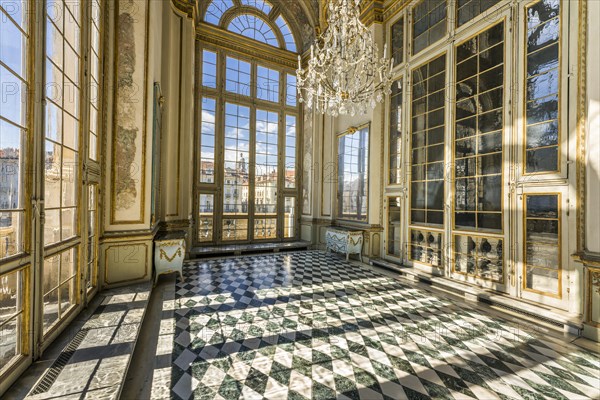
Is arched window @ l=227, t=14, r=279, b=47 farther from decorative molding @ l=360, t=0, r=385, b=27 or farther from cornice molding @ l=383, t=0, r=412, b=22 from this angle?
cornice molding @ l=383, t=0, r=412, b=22

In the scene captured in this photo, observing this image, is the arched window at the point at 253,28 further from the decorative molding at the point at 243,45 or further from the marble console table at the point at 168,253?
the marble console table at the point at 168,253

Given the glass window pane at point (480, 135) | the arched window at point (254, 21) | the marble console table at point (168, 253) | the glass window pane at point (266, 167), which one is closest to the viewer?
the glass window pane at point (480, 135)

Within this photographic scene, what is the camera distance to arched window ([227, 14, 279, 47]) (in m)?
7.32

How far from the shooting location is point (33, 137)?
73.7 inches

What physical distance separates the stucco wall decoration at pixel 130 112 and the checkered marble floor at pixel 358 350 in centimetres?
156

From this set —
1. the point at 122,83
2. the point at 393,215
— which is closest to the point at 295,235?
the point at 393,215

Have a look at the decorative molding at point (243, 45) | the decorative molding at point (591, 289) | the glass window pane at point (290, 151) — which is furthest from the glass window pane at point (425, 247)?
the decorative molding at point (243, 45)

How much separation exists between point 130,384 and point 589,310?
4.69m

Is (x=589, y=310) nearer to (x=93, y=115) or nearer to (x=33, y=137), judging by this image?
(x=33, y=137)

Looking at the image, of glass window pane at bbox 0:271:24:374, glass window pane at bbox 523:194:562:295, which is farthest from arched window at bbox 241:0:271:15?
glass window pane at bbox 0:271:24:374

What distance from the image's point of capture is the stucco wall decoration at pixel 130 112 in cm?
358

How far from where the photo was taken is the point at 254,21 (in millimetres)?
7578

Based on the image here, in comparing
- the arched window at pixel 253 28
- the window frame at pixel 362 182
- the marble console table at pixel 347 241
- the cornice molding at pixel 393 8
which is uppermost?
the arched window at pixel 253 28

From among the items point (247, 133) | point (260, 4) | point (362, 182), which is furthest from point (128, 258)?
point (260, 4)
